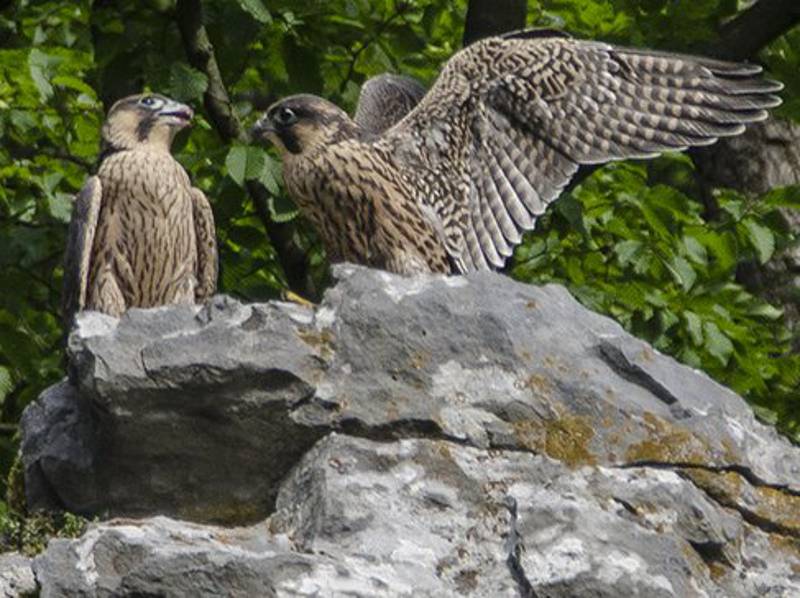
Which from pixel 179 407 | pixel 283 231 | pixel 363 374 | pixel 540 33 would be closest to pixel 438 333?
pixel 363 374

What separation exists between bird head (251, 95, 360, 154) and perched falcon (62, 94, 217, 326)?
1.19ft

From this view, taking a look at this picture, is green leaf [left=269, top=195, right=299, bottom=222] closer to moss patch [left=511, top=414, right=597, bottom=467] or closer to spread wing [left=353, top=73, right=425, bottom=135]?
spread wing [left=353, top=73, right=425, bottom=135]

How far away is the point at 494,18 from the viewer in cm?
984

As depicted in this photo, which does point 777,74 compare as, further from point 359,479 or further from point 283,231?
point 359,479

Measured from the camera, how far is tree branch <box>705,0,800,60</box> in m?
9.84

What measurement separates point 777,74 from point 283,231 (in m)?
2.15

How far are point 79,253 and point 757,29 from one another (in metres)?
3.22

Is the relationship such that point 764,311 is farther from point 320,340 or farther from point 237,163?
point 320,340

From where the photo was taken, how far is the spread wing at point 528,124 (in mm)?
8164

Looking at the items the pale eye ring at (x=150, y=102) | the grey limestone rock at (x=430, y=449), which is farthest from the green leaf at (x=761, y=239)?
the grey limestone rock at (x=430, y=449)

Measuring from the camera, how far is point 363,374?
563 cm

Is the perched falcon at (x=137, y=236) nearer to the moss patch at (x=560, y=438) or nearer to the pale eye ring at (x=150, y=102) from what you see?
the pale eye ring at (x=150, y=102)

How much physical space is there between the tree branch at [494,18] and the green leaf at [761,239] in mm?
1238

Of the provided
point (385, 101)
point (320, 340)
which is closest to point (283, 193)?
point (385, 101)
